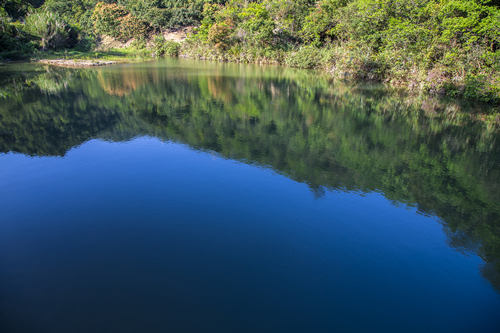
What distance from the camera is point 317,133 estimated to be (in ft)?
40.9

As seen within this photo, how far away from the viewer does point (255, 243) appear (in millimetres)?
5848

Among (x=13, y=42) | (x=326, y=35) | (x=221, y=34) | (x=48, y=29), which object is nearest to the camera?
(x=326, y=35)

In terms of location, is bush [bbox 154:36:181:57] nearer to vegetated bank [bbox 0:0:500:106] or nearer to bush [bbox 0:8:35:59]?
vegetated bank [bbox 0:0:500:106]

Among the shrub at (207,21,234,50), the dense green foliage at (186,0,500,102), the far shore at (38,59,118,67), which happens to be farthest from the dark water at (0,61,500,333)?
the shrub at (207,21,234,50)

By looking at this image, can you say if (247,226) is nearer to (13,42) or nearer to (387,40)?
(387,40)

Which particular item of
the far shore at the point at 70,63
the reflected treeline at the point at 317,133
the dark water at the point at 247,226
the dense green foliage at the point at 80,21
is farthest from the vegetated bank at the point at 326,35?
the dark water at the point at 247,226

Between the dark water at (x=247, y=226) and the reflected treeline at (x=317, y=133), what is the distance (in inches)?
3.3

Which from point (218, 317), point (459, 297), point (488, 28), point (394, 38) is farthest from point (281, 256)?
point (394, 38)

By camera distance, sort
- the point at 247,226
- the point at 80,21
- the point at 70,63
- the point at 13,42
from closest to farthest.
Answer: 1. the point at 247,226
2. the point at 70,63
3. the point at 13,42
4. the point at 80,21

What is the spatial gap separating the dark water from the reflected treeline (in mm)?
84

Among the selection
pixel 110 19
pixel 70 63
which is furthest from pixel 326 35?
pixel 110 19

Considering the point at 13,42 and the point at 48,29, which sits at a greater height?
the point at 48,29

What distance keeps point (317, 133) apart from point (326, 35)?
28.6m

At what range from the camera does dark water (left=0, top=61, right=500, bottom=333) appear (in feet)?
14.4
